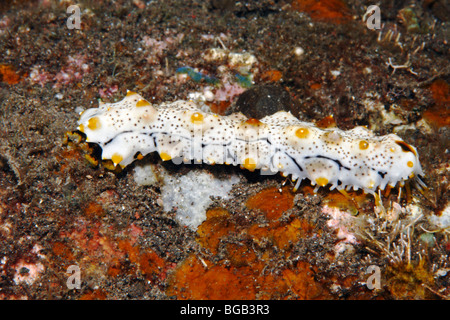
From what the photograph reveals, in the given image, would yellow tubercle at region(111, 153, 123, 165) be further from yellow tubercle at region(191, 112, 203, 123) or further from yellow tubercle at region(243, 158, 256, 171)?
yellow tubercle at region(243, 158, 256, 171)

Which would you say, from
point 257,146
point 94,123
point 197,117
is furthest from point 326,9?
point 94,123

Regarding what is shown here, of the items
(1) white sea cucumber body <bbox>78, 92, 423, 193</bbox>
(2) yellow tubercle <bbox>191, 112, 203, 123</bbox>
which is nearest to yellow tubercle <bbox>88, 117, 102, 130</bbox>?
(1) white sea cucumber body <bbox>78, 92, 423, 193</bbox>

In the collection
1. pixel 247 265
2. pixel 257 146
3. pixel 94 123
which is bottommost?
pixel 247 265

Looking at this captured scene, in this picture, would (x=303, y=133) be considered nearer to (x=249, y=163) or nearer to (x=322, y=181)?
(x=322, y=181)

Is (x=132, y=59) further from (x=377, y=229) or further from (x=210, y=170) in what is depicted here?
(x=377, y=229)

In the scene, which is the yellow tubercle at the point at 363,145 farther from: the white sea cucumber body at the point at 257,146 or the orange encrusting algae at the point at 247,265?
the orange encrusting algae at the point at 247,265

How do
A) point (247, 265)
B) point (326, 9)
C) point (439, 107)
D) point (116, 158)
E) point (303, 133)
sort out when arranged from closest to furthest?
1. point (247, 265)
2. point (303, 133)
3. point (116, 158)
4. point (439, 107)
5. point (326, 9)

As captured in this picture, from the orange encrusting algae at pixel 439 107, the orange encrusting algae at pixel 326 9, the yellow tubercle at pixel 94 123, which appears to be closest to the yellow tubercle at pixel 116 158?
the yellow tubercle at pixel 94 123

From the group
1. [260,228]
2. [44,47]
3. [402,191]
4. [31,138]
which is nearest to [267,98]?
[260,228]

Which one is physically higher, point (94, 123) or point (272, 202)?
point (94, 123)
